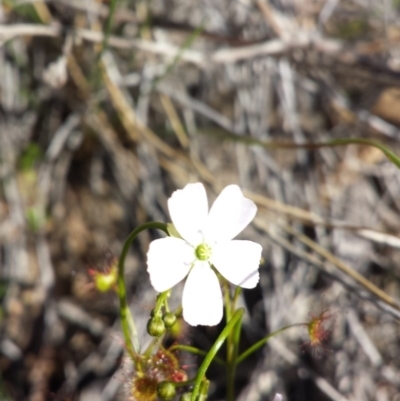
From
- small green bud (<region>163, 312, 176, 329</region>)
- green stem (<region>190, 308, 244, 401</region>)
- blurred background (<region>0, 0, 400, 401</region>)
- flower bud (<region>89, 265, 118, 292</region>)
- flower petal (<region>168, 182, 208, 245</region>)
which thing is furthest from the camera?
blurred background (<region>0, 0, 400, 401</region>)

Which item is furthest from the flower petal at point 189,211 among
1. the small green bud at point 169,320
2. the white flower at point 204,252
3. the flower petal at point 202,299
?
the small green bud at point 169,320

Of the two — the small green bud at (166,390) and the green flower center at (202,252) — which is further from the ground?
the green flower center at (202,252)

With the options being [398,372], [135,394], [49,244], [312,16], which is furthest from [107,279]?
[312,16]

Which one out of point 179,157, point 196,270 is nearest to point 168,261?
point 196,270

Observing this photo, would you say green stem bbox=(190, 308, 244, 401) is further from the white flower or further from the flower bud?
Result: the flower bud

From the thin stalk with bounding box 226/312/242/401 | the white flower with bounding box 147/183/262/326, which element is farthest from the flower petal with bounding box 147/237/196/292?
the thin stalk with bounding box 226/312/242/401

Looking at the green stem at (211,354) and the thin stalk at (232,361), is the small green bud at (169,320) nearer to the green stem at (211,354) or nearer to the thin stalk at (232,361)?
the green stem at (211,354)
